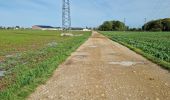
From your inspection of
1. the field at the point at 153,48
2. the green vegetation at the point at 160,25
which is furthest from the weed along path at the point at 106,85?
the green vegetation at the point at 160,25

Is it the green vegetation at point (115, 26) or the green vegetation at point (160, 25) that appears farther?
the green vegetation at point (115, 26)

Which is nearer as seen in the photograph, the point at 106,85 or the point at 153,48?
the point at 106,85

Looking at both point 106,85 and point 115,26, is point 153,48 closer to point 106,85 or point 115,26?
point 106,85

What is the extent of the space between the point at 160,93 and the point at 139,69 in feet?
14.2

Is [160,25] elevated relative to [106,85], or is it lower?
elevated

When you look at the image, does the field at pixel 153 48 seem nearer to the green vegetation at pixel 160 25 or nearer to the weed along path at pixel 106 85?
the weed along path at pixel 106 85

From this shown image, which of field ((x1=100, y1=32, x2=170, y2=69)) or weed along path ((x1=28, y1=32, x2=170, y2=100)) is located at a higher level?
weed along path ((x1=28, y1=32, x2=170, y2=100))

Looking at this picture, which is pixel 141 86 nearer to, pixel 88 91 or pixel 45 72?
pixel 88 91

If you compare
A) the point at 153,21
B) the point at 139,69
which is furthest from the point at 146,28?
the point at 139,69

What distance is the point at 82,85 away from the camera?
8.33 m

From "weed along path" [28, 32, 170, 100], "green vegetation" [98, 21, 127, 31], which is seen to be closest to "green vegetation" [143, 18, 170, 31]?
"green vegetation" [98, 21, 127, 31]

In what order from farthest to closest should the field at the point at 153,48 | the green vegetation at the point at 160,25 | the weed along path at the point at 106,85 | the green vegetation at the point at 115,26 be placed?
the green vegetation at the point at 115,26
the green vegetation at the point at 160,25
the field at the point at 153,48
the weed along path at the point at 106,85

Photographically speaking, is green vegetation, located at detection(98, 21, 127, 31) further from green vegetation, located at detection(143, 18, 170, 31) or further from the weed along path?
the weed along path

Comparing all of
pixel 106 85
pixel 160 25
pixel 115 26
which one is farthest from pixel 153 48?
pixel 115 26
